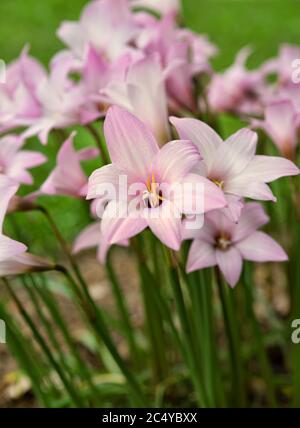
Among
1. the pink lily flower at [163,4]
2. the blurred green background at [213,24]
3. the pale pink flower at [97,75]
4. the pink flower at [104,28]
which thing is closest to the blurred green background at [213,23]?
the blurred green background at [213,24]

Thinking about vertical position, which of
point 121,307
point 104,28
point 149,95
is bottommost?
point 121,307

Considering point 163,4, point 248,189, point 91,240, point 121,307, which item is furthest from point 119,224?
point 163,4

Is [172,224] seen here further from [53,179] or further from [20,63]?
[20,63]

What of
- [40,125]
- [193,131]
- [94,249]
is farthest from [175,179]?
[94,249]

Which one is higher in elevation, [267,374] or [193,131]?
[193,131]

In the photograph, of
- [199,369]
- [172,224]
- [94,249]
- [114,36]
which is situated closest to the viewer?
[172,224]

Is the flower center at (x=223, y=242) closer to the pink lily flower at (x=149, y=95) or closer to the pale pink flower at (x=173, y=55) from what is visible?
the pink lily flower at (x=149, y=95)

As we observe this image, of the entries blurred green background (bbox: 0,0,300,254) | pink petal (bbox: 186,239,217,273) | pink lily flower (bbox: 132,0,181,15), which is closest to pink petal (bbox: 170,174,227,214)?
pink petal (bbox: 186,239,217,273)

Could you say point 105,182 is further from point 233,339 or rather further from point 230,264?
point 233,339
